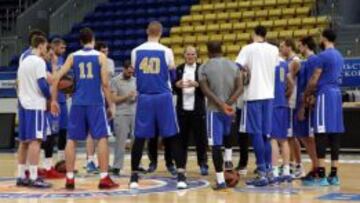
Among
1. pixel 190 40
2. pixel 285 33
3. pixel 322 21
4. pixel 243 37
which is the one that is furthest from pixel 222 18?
pixel 322 21

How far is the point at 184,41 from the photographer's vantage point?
20438 mm

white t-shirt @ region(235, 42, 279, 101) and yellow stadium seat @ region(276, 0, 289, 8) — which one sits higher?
yellow stadium seat @ region(276, 0, 289, 8)

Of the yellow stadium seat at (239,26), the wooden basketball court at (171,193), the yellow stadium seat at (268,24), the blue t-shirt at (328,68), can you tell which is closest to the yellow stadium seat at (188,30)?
the yellow stadium seat at (239,26)

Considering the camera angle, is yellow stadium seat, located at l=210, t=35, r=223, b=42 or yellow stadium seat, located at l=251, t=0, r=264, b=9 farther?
yellow stadium seat, located at l=251, t=0, r=264, b=9

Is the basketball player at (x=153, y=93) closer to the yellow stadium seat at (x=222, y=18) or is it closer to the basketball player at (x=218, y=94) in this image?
the basketball player at (x=218, y=94)

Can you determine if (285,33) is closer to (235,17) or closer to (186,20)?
(235,17)

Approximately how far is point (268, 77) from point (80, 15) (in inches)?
665

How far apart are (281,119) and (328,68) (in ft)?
2.74

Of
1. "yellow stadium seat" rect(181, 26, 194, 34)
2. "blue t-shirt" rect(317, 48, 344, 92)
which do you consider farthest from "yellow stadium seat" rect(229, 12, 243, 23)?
"blue t-shirt" rect(317, 48, 344, 92)

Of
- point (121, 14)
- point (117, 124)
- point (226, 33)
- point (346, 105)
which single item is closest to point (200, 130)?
point (117, 124)

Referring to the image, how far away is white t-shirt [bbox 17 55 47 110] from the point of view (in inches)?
318

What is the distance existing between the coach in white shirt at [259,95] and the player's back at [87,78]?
1.66 meters

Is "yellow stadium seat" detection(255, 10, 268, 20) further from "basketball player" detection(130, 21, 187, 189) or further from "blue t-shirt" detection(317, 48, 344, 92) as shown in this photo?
"basketball player" detection(130, 21, 187, 189)

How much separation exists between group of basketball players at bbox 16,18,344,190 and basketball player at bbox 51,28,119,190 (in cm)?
1
